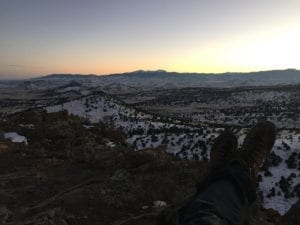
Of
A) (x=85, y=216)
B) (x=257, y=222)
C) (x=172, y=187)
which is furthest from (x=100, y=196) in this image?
(x=257, y=222)

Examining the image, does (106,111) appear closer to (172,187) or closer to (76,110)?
(76,110)

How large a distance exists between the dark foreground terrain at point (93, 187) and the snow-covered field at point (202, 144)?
16.3ft

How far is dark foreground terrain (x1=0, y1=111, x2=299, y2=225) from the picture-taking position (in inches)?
261

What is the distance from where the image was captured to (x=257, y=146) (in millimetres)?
5340

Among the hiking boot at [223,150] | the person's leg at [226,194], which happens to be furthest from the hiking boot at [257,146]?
the hiking boot at [223,150]

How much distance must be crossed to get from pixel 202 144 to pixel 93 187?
40.5 feet

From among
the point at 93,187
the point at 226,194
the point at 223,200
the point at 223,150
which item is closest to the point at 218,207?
the point at 223,200

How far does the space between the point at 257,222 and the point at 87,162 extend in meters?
5.23

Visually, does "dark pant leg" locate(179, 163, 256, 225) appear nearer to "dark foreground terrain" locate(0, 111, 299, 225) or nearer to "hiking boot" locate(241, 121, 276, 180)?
"hiking boot" locate(241, 121, 276, 180)

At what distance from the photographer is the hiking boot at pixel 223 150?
502 centimetres

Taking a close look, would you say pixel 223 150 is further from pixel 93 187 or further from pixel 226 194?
pixel 93 187

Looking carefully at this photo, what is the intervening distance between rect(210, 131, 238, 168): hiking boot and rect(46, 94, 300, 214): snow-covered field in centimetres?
681

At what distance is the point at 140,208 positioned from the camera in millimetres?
7062

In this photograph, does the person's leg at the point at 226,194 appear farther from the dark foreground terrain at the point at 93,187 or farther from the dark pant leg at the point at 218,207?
the dark foreground terrain at the point at 93,187
